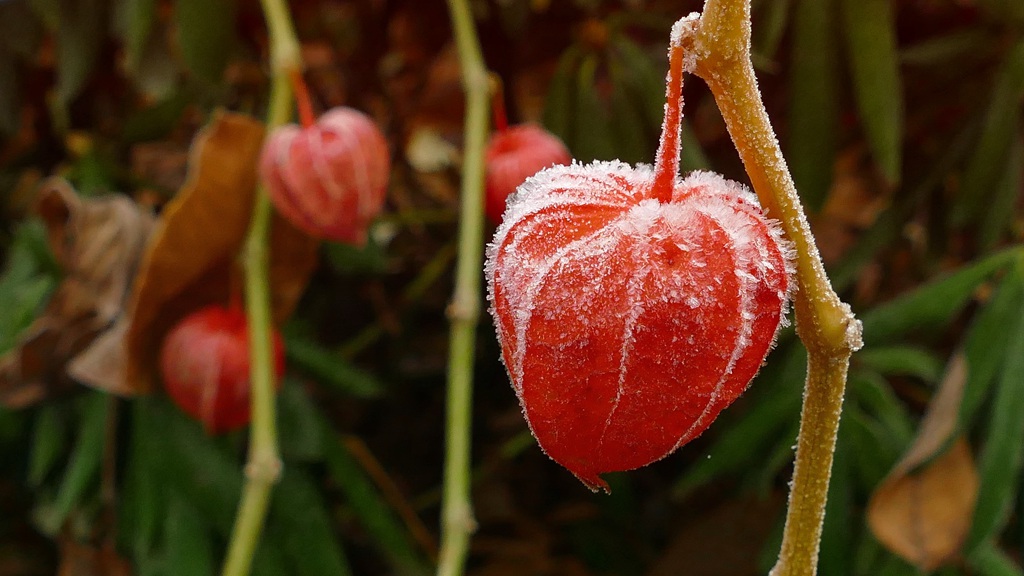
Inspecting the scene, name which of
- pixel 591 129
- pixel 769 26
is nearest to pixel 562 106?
pixel 591 129

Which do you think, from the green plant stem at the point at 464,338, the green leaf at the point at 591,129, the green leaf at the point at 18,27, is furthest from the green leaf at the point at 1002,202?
the green leaf at the point at 18,27

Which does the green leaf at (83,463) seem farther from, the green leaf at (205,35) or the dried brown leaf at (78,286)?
the green leaf at (205,35)

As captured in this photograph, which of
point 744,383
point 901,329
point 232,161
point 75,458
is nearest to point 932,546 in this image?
point 901,329

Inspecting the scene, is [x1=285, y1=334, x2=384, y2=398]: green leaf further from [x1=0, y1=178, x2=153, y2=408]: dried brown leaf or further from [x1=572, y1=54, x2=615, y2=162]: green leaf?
[x1=572, y1=54, x2=615, y2=162]: green leaf

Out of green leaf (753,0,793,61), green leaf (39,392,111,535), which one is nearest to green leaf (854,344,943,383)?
green leaf (753,0,793,61)

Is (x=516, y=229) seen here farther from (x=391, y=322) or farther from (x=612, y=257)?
(x=391, y=322)

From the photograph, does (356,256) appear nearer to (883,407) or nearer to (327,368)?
(327,368)
